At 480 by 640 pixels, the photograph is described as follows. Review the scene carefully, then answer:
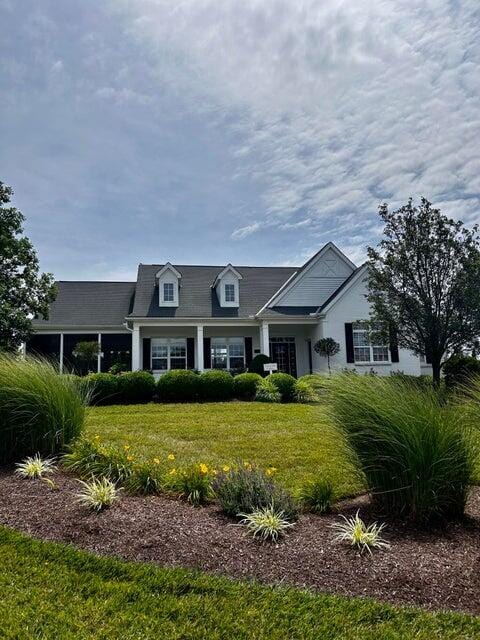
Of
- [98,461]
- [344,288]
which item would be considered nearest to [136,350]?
[344,288]

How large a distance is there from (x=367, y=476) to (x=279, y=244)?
14.5 metres

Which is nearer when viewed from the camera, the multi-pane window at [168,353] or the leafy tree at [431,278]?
the leafy tree at [431,278]

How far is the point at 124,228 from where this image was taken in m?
14.6

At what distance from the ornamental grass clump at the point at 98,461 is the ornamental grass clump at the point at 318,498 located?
186 centimetres

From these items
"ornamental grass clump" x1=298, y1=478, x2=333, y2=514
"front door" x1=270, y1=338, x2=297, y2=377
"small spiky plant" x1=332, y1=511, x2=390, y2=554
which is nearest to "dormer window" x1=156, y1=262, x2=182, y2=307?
"front door" x1=270, y1=338, x2=297, y2=377

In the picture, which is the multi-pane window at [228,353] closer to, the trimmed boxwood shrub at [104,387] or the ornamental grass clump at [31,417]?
the trimmed boxwood shrub at [104,387]

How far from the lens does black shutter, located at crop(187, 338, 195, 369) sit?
20359 millimetres

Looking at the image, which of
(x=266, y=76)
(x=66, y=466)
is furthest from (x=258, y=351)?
(x=66, y=466)

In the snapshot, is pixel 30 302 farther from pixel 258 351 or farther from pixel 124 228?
pixel 258 351

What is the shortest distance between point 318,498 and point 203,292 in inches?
725

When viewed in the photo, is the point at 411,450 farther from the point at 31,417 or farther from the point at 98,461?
the point at 31,417

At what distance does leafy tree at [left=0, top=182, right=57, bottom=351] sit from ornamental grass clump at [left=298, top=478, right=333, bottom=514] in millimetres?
14425

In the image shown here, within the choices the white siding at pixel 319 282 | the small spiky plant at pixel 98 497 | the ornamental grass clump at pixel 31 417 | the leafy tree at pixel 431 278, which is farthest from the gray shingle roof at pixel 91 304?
the small spiky plant at pixel 98 497

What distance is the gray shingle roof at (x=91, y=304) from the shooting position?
21.3 meters
